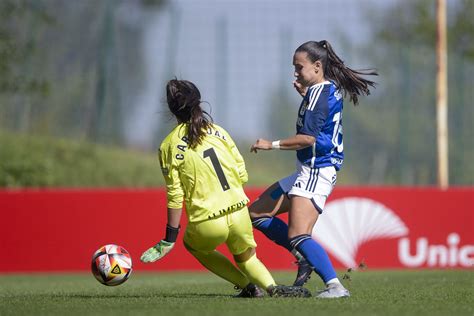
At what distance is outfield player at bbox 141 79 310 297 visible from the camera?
808cm

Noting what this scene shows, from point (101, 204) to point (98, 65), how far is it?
6.12 metres

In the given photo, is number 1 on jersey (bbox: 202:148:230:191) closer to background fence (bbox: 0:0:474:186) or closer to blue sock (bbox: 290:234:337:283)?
blue sock (bbox: 290:234:337:283)

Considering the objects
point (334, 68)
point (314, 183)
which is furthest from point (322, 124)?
point (334, 68)

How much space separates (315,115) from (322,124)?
10 centimetres

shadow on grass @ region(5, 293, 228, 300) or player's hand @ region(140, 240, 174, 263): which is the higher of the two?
player's hand @ region(140, 240, 174, 263)

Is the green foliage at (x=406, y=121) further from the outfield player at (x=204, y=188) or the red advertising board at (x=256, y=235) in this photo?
the outfield player at (x=204, y=188)

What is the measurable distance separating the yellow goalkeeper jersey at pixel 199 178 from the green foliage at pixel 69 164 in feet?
48.1

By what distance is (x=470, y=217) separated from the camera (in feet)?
55.1

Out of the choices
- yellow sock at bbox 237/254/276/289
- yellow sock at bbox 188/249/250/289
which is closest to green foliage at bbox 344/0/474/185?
yellow sock at bbox 188/249/250/289

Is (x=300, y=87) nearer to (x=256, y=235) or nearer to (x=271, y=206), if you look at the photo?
(x=271, y=206)

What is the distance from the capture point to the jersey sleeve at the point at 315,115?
8094 mm

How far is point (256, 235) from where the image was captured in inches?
645

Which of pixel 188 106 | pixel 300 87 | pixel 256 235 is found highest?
pixel 300 87

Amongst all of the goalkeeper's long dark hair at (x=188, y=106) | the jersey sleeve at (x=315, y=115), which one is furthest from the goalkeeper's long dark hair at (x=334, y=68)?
the goalkeeper's long dark hair at (x=188, y=106)
